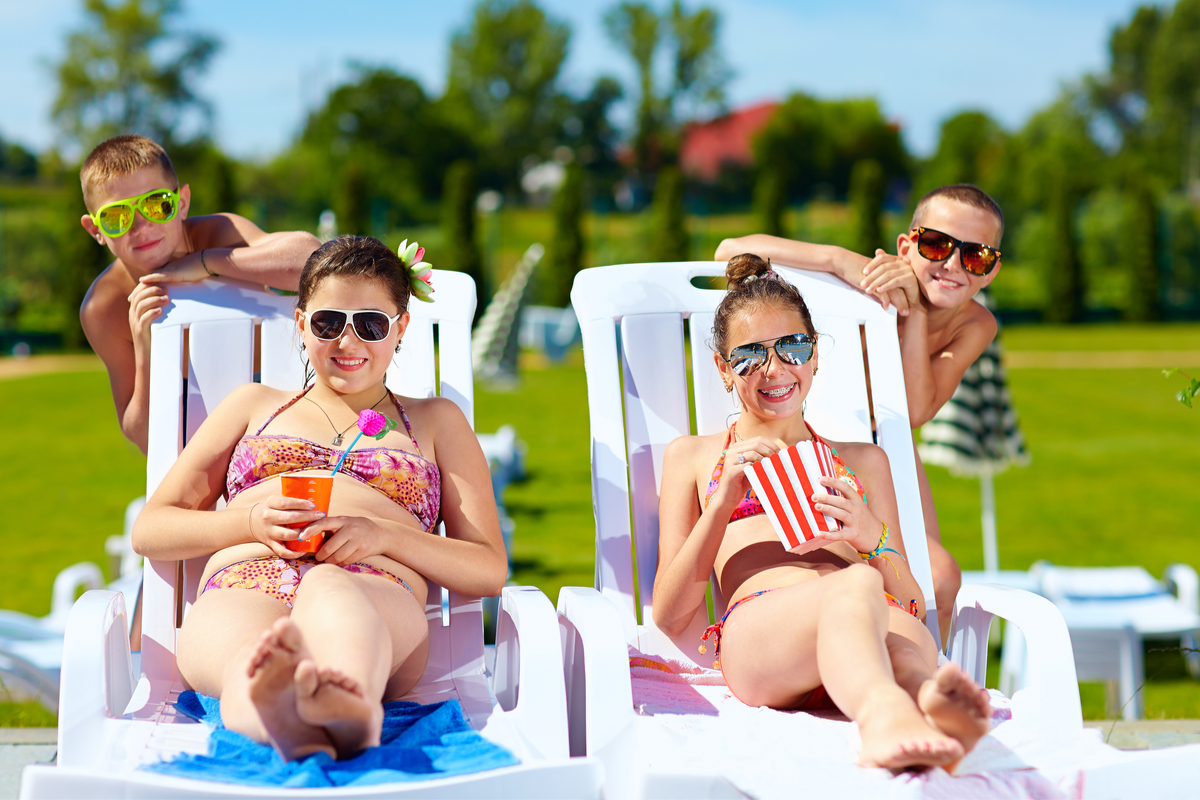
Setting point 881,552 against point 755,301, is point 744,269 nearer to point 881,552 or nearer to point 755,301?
point 755,301

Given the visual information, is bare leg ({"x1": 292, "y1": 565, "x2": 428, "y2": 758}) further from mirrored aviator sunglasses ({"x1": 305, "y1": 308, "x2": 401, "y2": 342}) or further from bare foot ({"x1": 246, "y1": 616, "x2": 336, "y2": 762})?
mirrored aviator sunglasses ({"x1": 305, "y1": 308, "x2": 401, "y2": 342})

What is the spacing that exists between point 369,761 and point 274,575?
55 cm

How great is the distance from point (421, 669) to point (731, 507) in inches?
31.5

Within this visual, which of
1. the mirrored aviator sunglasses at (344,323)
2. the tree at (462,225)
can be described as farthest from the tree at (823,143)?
the mirrored aviator sunglasses at (344,323)

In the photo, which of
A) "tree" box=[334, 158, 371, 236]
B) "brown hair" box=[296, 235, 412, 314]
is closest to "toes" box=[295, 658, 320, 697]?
"brown hair" box=[296, 235, 412, 314]

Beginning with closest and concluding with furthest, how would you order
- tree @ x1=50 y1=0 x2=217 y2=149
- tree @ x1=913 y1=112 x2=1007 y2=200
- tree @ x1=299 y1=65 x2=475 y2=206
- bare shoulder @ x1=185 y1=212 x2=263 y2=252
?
bare shoulder @ x1=185 y1=212 x2=263 y2=252 → tree @ x1=50 y1=0 x2=217 y2=149 → tree @ x1=299 y1=65 x2=475 y2=206 → tree @ x1=913 y1=112 x2=1007 y2=200

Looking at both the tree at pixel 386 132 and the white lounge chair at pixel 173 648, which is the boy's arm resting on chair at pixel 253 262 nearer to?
the white lounge chair at pixel 173 648

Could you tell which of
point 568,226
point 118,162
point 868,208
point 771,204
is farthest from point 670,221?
point 118,162

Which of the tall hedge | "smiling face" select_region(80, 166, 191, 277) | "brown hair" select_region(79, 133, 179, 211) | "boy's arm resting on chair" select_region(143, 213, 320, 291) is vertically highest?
the tall hedge

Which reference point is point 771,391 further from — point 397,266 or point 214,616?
point 214,616

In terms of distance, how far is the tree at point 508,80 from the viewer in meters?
47.8

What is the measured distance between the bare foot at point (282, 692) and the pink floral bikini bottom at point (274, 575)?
40cm

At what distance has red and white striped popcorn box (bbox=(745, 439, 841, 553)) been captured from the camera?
2.16 m

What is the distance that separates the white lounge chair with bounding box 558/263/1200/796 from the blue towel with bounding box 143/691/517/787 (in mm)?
270
